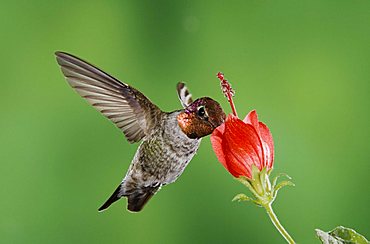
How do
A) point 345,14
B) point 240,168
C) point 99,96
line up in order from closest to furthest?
point 240,168, point 99,96, point 345,14

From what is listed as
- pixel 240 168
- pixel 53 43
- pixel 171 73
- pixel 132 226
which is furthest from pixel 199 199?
pixel 240 168

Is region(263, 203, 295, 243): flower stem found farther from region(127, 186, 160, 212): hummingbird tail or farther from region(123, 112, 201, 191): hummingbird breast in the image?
region(127, 186, 160, 212): hummingbird tail

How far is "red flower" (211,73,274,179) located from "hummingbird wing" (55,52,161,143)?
231mm

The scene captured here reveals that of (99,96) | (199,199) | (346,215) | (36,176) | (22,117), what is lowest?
(346,215)

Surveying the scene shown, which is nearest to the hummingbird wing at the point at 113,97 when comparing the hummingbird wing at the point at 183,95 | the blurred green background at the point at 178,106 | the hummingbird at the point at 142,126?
the hummingbird at the point at 142,126

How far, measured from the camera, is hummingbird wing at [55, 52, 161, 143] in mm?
972

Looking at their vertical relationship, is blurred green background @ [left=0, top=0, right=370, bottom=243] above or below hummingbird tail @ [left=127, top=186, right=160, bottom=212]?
above

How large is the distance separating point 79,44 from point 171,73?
0.91ft

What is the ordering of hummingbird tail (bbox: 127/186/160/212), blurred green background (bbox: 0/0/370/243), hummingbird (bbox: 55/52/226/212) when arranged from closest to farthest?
hummingbird (bbox: 55/52/226/212)
hummingbird tail (bbox: 127/186/160/212)
blurred green background (bbox: 0/0/370/243)

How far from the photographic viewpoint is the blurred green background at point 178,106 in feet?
5.75

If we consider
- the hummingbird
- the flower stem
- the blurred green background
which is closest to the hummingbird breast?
the hummingbird

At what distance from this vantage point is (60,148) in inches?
69.0

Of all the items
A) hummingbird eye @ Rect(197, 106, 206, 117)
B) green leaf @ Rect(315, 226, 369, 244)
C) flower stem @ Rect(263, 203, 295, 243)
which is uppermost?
hummingbird eye @ Rect(197, 106, 206, 117)

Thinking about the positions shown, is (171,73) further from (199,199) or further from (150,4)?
(199,199)
